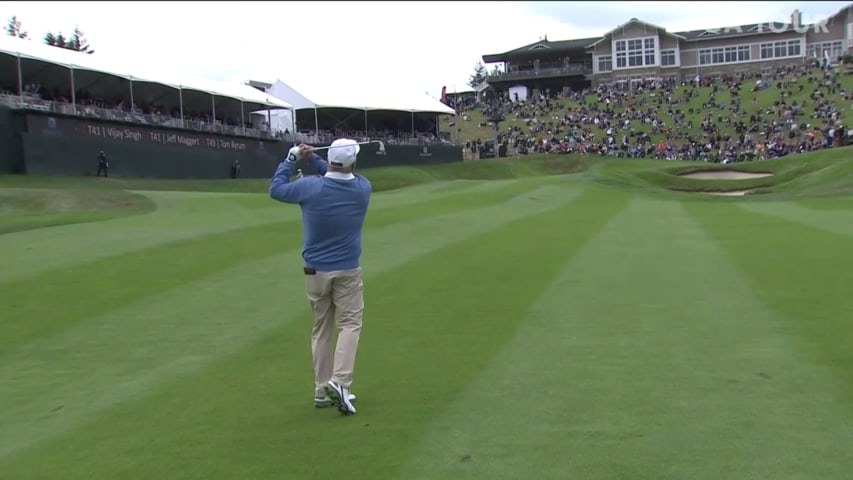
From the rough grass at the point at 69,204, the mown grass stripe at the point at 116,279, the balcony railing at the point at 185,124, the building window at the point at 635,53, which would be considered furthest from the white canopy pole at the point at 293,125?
the building window at the point at 635,53

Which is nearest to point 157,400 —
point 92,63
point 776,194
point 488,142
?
point 776,194

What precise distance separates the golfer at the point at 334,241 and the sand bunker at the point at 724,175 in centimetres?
4490

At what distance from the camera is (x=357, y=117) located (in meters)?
69.5

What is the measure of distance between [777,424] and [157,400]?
5039 mm

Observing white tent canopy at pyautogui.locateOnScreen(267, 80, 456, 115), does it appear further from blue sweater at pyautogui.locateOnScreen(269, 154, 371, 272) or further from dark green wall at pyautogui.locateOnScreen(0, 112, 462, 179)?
blue sweater at pyautogui.locateOnScreen(269, 154, 371, 272)

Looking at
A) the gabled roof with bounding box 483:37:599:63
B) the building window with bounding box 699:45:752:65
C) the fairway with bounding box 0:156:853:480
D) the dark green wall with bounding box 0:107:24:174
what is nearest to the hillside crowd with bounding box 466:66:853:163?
the building window with bounding box 699:45:752:65

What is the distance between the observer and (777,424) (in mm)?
6004

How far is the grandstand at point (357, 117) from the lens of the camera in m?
63.2

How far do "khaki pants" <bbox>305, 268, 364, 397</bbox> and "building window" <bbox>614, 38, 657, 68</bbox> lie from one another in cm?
10312

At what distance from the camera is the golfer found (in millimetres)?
6641

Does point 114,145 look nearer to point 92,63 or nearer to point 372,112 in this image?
point 92,63

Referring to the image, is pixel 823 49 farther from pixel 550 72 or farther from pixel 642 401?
pixel 642 401

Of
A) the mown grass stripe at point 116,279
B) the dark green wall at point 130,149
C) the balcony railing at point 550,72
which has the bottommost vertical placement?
the mown grass stripe at point 116,279

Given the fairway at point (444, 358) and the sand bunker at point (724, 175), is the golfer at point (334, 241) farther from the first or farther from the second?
the sand bunker at point (724, 175)
